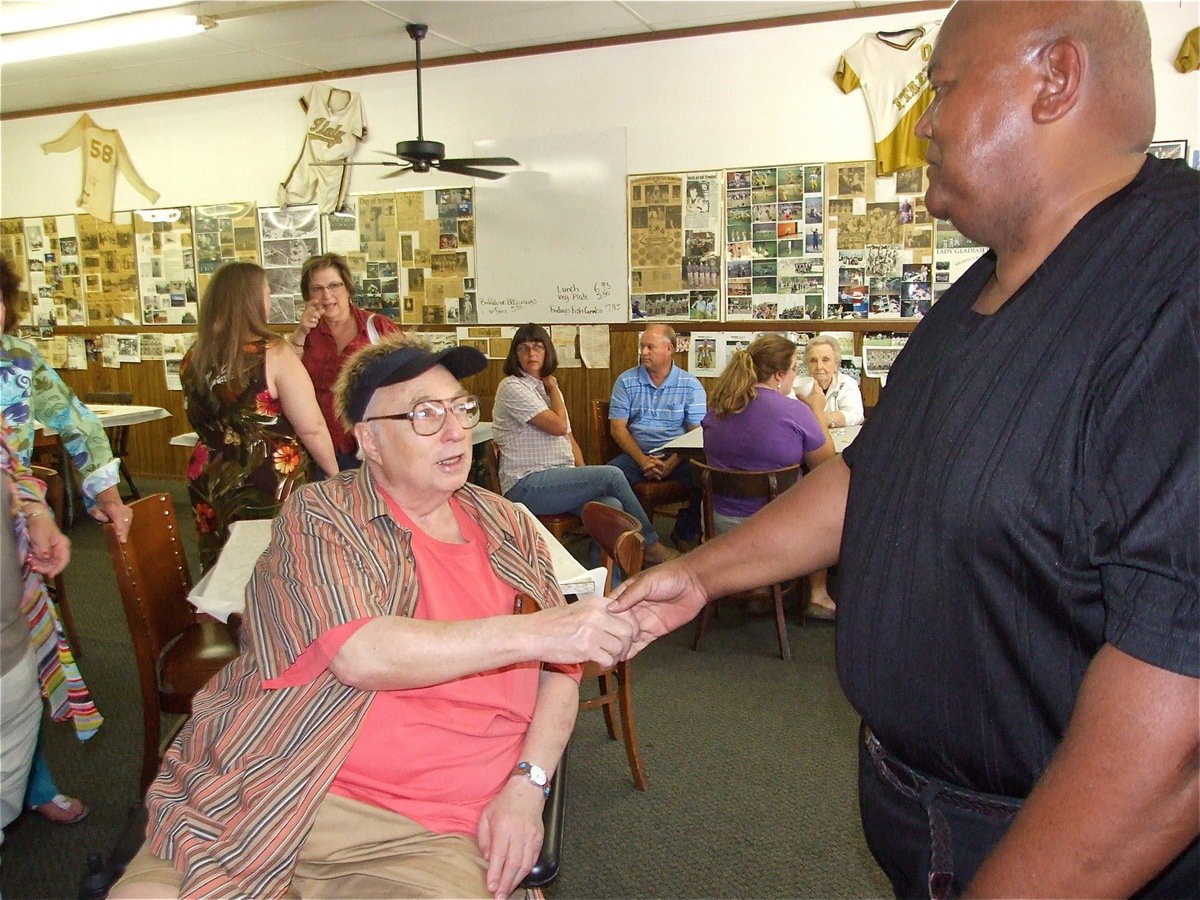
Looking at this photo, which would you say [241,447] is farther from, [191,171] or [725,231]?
[191,171]

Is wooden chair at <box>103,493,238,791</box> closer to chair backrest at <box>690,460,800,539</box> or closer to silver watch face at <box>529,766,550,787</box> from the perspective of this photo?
silver watch face at <box>529,766,550,787</box>

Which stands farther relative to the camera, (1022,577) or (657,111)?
(657,111)

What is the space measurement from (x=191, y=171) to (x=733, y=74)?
4.86 meters

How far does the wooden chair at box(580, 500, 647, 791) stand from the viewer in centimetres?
242

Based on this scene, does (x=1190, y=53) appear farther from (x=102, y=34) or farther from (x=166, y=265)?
(x=166, y=265)

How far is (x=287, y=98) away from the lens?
739cm

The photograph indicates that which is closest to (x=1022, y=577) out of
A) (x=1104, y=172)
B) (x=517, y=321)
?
(x=1104, y=172)

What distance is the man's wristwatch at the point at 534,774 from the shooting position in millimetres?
1668

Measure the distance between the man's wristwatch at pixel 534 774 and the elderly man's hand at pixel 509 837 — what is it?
0.03 metres

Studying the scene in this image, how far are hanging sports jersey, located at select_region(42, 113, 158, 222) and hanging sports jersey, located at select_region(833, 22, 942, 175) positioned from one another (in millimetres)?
6356

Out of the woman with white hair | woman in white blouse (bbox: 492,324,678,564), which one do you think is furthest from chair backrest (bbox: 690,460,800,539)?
the woman with white hair

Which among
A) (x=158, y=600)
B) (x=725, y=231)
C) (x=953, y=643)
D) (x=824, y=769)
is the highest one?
(x=725, y=231)

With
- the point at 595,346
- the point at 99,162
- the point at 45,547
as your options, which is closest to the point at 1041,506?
the point at 45,547

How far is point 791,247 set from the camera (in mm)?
6191
